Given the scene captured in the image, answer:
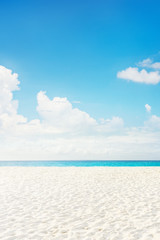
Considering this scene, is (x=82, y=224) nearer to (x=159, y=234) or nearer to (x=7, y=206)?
(x=159, y=234)

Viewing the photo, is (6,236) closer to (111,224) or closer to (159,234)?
(111,224)

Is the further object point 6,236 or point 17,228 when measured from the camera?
point 17,228

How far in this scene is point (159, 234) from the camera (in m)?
5.87

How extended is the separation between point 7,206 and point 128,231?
16.8 feet

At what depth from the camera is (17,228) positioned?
6461mm

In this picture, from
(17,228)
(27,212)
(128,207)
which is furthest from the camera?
(128,207)

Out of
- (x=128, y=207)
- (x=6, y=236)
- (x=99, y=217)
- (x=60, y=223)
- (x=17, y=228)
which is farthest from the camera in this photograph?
(x=128, y=207)

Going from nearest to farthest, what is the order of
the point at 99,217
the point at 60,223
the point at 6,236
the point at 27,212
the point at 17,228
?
the point at 6,236
the point at 17,228
the point at 60,223
the point at 99,217
the point at 27,212

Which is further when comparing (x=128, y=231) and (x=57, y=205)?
(x=57, y=205)

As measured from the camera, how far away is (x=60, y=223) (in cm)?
694

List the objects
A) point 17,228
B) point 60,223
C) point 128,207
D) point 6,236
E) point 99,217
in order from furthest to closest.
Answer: point 128,207 < point 99,217 < point 60,223 < point 17,228 < point 6,236

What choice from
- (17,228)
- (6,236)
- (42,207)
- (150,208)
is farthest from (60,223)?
(150,208)

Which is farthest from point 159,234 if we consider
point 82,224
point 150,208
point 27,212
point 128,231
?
point 27,212

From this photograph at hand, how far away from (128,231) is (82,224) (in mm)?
1405
